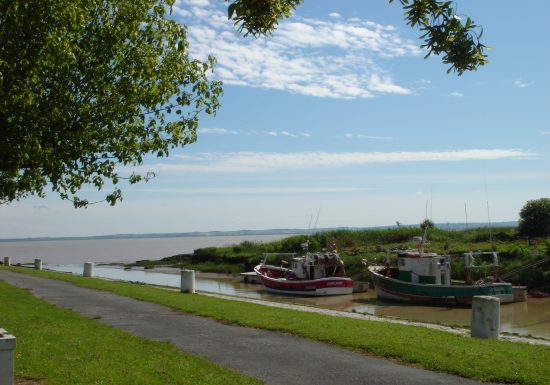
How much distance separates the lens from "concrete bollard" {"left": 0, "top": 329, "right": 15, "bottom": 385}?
287 inches

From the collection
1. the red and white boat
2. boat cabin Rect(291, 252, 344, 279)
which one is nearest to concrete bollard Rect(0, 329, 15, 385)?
the red and white boat

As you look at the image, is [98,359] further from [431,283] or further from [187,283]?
[431,283]

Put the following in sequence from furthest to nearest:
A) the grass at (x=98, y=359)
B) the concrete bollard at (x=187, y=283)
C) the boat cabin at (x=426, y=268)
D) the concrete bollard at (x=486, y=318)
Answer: the boat cabin at (x=426, y=268), the concrete bollard at (x=187, y=283), the concrete bollard at (x=486, y=318), the grass at (x=98, y=359)

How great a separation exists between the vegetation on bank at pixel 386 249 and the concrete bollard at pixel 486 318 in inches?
835

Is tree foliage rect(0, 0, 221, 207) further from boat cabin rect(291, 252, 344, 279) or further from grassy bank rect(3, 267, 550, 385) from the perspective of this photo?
boat cabin rect(291, 252, 344, 279)

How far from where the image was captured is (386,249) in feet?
147

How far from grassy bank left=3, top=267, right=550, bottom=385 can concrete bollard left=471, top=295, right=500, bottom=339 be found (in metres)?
0.58

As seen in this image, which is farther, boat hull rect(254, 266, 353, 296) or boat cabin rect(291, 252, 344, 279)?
boat cabin rect(291, 252, 344, 279)

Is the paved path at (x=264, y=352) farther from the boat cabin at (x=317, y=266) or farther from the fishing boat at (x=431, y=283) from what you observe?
the boat cabin at (x=317, y=266)

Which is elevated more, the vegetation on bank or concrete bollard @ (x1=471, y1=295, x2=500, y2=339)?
the vegetation on bank

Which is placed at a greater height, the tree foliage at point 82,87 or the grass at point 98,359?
the tree foliage at point 82,87

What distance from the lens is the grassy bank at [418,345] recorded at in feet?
34.7

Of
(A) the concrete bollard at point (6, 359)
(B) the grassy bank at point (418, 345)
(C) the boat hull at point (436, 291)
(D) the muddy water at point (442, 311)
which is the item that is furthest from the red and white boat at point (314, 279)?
(A) the concrete bollard at point (6, 359)

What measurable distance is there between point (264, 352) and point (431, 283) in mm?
23039
